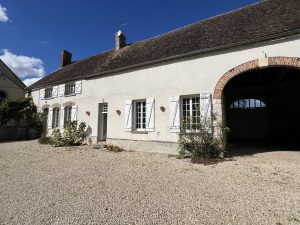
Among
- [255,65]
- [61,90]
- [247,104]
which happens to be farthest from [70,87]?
[247,104]

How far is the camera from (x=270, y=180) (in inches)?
192

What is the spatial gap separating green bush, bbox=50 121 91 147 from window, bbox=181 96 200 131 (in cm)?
613

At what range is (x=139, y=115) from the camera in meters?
10.2

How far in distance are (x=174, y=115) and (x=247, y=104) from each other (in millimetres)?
8583

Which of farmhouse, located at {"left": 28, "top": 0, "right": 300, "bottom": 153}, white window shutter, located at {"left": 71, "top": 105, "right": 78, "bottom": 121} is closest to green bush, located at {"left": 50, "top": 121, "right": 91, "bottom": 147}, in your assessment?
farmhouse, located at {"left": 28, "top": 0, "right": 300, "bottom": 153}

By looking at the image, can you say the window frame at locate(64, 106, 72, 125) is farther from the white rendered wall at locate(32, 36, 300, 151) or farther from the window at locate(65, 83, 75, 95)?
the white rendered wall at locate(32, 36, 300, 151)

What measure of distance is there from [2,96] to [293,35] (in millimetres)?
20749

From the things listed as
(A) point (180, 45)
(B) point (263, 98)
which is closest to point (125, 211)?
(A) point (180, 45)

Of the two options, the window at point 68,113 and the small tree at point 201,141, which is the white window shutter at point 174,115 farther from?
the window at point 68,113

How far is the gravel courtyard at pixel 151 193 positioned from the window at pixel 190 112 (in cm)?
181

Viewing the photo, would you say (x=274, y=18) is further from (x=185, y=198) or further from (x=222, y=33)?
(x=185, y=198)

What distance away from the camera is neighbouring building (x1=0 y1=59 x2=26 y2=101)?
17703mm

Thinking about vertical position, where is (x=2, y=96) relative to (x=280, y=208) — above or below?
above

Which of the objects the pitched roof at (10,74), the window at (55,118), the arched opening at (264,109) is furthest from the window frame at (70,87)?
the arched opening at (264,109)
